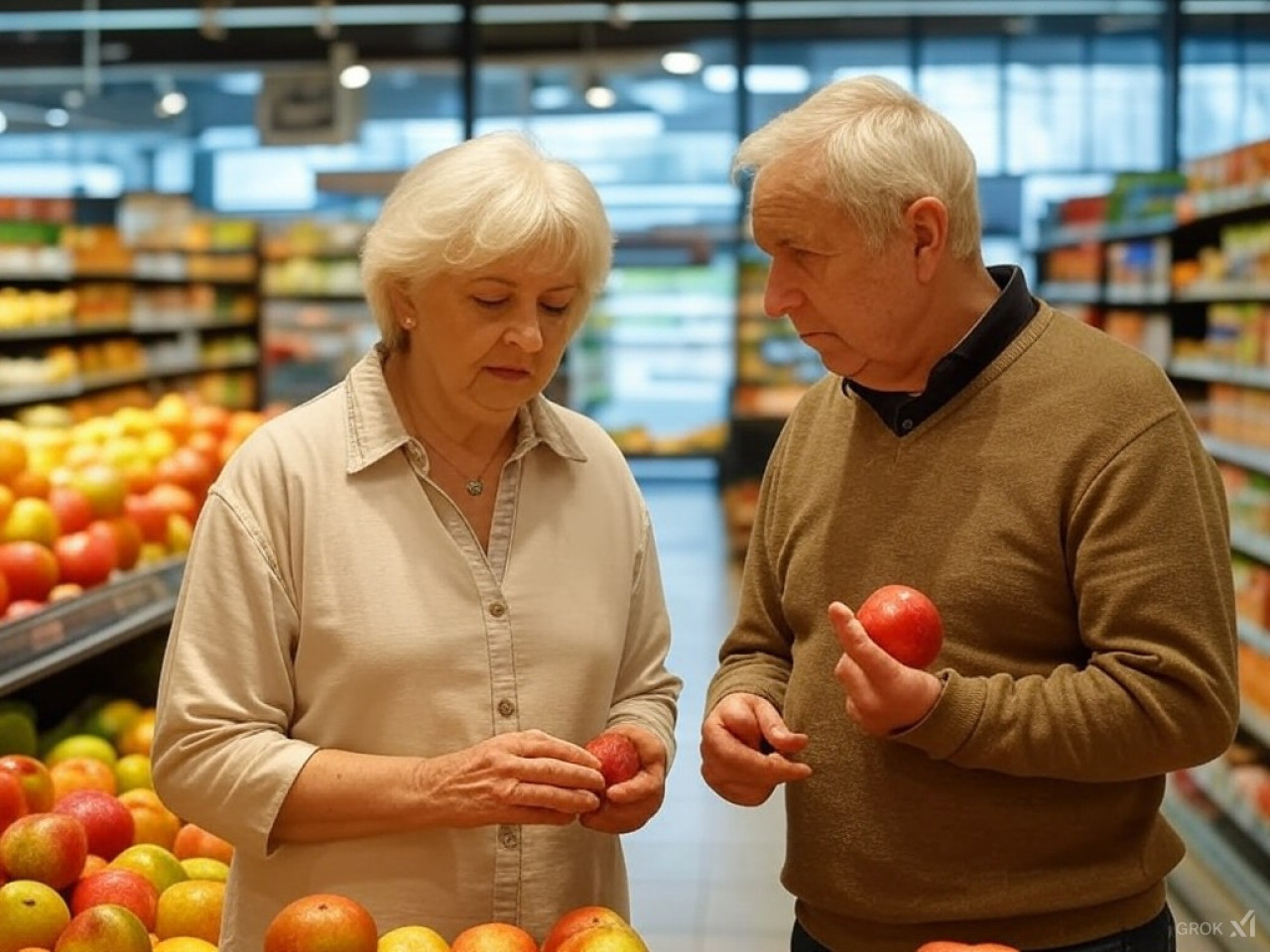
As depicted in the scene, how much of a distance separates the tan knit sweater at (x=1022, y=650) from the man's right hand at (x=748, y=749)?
0.07 m

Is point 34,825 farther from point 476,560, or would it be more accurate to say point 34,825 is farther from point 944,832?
point 944,832

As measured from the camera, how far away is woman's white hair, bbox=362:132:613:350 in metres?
1.99

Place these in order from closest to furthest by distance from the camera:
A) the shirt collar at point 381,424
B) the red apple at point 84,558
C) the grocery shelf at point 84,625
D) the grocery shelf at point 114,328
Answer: the shirt collar at point 381,424 → the grocery shelf at point 84,625 → the red apple at point 84,558 → the grocery shelf at point 114,328

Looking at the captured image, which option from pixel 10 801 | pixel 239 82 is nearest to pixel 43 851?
pixel 10 801

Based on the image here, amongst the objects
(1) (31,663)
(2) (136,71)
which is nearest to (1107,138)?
(2) (136,71)

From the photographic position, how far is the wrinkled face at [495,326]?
202cm

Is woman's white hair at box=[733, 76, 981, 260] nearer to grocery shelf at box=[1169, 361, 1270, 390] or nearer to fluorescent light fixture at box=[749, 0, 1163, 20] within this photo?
grocery shelf at box=[1169, 361, 1270, 390]

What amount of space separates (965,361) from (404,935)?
916mm

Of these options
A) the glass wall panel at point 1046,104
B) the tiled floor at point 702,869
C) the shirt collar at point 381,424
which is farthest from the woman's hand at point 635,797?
the glass wall panel at point 1046,104

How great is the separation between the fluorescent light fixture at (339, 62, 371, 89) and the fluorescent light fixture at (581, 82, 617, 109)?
2.06 metres

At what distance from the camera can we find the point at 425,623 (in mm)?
2035

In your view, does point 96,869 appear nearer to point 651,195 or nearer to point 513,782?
point 513,782

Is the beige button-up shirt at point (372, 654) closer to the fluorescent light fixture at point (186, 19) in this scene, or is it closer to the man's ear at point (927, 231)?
the man's ear at point (927, 231)

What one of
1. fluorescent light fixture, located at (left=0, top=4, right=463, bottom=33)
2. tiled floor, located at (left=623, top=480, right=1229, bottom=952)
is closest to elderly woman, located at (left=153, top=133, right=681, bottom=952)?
tiled floor, located at (left=623, top=480, right=1229, bottom=952)
